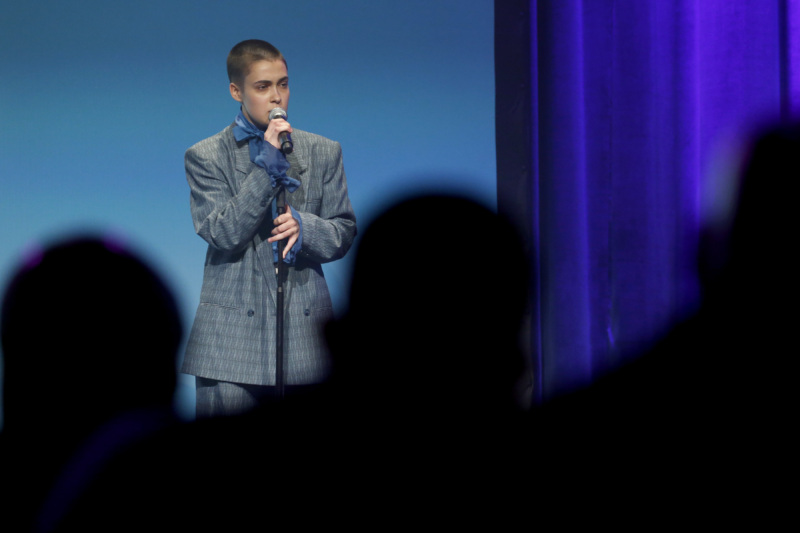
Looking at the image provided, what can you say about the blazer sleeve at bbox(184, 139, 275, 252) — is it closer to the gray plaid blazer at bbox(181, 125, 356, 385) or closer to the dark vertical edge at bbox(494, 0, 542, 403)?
the gray plaid blazer at bbox(181, 125, 356, 385)

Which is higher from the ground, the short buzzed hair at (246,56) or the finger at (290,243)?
the short buzzed hair at (246,56)

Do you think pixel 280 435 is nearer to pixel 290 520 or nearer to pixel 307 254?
pixel 290 520

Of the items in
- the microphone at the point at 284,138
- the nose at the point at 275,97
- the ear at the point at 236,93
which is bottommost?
the microphone at the point at 284,138

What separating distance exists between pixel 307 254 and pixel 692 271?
87cm

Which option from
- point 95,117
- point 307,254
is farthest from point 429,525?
point 95,117

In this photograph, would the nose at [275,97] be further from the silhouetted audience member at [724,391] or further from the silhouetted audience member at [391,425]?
the silhouetted audience member at [724,391]

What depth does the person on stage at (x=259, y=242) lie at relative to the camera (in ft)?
4.46

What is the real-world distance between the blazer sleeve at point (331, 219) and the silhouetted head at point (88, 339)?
0.51 metres

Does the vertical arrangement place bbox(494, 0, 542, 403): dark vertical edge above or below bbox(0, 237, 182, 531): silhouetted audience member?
above

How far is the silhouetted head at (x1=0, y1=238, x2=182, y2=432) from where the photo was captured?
161cm

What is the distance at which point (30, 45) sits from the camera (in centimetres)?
175

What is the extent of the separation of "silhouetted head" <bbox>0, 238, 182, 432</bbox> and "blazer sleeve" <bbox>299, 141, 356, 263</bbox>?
512mm

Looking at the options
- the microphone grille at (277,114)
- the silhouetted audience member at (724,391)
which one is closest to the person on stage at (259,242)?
the microphone grille at (277,114)

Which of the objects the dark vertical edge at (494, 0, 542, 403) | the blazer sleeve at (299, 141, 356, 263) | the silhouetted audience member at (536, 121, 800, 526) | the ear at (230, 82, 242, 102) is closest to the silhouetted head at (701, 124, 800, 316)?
the silhouetted audience member at (536, 121, 800, 526)
